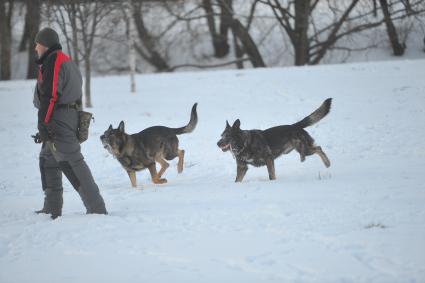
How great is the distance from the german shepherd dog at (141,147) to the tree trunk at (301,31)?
14915 mm

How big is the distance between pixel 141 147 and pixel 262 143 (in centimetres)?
200

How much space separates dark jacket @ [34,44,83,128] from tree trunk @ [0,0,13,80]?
68.1 feet

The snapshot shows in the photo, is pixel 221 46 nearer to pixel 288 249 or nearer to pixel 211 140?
pixel 211 140

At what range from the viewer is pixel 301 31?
23047 millimetres

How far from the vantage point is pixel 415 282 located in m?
3.50

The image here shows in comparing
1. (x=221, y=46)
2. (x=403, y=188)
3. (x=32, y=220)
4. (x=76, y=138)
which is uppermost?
(x=221, y=46)

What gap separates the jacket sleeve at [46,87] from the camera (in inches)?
209

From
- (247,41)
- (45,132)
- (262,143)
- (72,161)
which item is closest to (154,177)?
(262,143)

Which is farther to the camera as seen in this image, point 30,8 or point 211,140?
point 30,8

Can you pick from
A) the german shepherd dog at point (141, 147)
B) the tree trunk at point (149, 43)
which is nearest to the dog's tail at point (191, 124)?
the german shepherd dog at point (141, 147)

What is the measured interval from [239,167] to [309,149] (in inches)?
53.5

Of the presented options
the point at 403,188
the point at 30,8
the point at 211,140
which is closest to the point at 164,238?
the point at 403,188

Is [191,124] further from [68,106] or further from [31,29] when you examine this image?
[31,29]

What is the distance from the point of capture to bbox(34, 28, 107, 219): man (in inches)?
210
